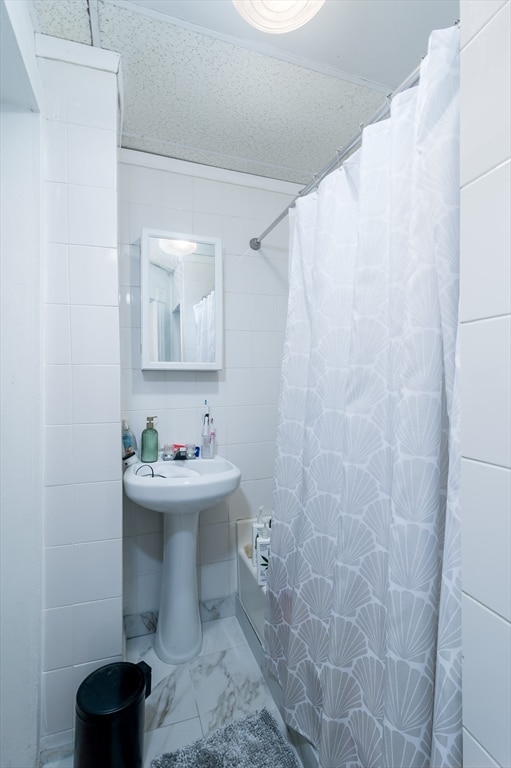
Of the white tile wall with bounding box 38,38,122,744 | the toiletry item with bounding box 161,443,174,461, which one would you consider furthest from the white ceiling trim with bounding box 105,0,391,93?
the toiletry item with bounding box 161,443,174,461

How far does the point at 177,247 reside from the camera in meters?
1.69

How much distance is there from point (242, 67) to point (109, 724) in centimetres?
209

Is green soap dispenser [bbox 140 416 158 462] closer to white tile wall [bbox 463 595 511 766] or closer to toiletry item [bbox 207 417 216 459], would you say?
toiletry item [bbox 207 417 216 459]

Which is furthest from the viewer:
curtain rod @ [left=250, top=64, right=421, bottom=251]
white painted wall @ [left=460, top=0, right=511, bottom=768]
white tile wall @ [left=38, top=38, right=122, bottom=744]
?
white tile wall @ [left=38, top=38, right=122, bottom=744]

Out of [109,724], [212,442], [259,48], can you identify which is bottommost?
[109,724]

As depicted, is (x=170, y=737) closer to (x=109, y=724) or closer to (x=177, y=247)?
(x=109, y=724)

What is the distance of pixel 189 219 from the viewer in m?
1.77

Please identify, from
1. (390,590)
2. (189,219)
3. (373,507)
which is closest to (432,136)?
(373,507)

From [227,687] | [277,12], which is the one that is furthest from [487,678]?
[277,12]

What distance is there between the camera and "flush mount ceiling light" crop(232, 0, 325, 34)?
0.92 meters

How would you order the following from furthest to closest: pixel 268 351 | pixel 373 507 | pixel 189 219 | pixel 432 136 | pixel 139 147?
pixel 268 351 → pixel 189 219 → pixel 139 147 → pixel 373 507 → pixel 432 136

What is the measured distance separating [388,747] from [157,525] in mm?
1234

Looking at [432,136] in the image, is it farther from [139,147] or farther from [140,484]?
[139,147]

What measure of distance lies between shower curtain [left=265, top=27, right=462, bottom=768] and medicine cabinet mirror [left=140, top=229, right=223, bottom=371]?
62 centimetres
